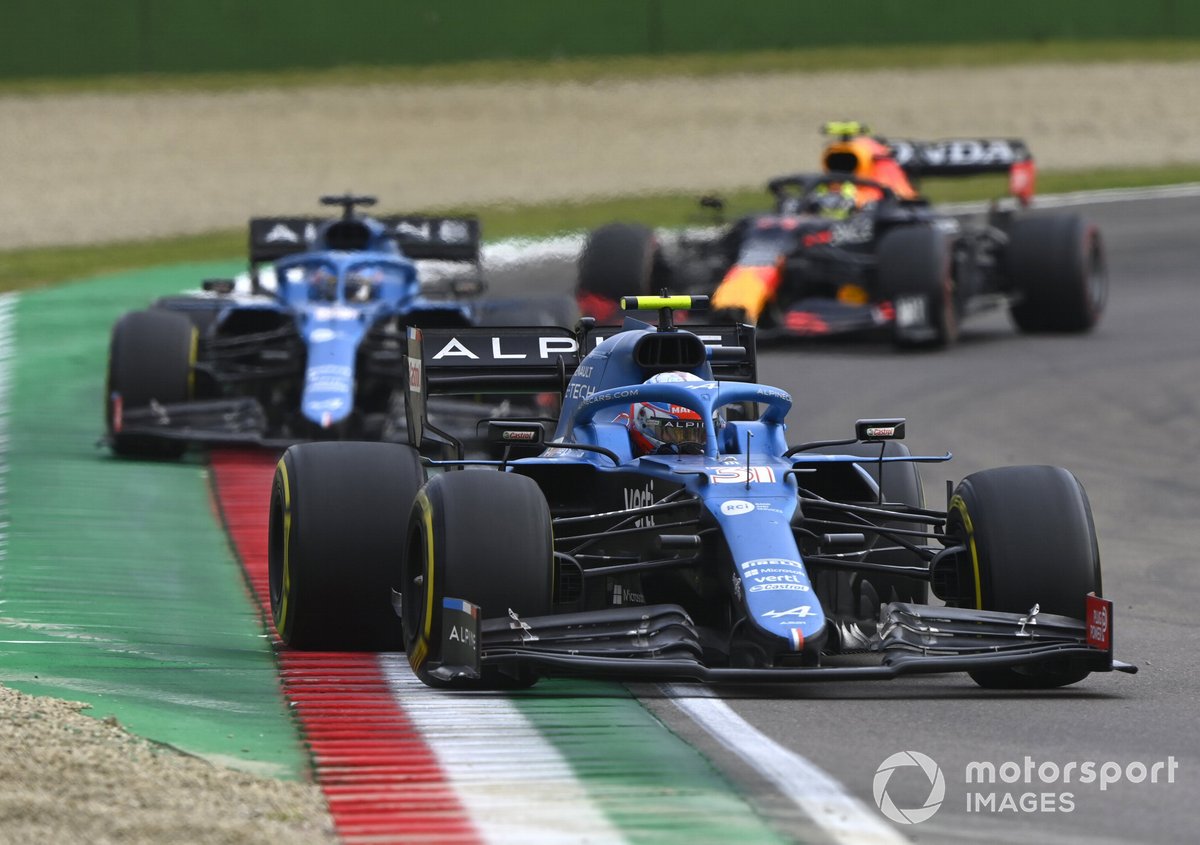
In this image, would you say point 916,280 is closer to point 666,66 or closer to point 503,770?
point 503,770

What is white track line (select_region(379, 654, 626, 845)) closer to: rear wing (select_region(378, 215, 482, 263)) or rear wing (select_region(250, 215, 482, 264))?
rear wing (select_region(250, 215, 482, 264))

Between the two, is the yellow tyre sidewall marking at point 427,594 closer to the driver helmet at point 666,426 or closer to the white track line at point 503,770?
the white track line at point 503,770

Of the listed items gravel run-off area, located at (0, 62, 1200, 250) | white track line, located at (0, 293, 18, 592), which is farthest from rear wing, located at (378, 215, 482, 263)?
gravel run-off area, located at (0, 62, 1200, 250)

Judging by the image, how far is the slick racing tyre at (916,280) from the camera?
23.0 m

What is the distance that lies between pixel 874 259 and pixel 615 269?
8.98 ft

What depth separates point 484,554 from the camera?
9.23m

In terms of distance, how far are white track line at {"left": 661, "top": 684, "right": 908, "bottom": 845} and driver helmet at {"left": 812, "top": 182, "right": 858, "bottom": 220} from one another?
15231mm

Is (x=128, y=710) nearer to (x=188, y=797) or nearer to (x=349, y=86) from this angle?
Answer: (x=188, y=797)

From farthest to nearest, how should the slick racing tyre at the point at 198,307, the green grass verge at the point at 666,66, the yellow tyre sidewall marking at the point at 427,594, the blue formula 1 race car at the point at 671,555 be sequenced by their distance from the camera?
the green grass verge at the point at 666,66
the slick racing tyre at the point at 198,307
the yellow tyre sidewall marking at the point at 427,594
the blue formula 1 race car at the point at 671,555

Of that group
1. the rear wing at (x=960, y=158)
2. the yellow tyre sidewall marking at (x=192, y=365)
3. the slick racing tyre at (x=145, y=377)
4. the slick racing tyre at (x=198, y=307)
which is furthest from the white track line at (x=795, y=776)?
the rear wing at (x=960, y=158)

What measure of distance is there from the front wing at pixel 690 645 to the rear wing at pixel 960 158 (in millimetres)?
16614

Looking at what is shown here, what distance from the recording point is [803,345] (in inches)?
958

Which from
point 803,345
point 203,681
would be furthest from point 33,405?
point 203,681

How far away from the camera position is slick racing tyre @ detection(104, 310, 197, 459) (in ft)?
58.3
